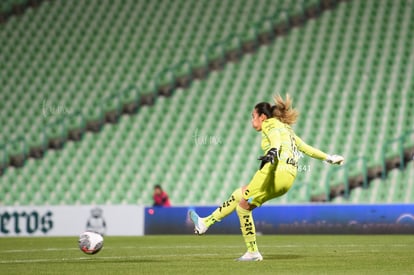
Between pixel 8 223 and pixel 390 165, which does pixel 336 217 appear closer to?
pixel 390 165

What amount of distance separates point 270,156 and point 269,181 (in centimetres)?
70

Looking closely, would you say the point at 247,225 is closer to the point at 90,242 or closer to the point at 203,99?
the point at 90,242

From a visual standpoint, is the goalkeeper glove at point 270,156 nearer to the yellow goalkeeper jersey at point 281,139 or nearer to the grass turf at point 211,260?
the yellow goalkeeper jersey at point 281,139

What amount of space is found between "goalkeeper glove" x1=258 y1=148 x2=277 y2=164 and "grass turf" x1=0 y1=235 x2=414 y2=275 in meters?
1.11

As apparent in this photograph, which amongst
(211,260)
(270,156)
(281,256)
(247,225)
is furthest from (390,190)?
(270,156)

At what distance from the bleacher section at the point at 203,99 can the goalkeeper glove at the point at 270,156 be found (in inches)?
437

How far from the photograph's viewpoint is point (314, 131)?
75.7 ft

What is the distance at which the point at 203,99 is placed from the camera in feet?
82.5

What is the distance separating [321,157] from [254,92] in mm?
14001

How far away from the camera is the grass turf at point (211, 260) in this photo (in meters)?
9.41

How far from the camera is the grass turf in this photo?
9407 millimetres

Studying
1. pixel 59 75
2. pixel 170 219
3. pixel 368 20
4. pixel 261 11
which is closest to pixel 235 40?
pixel 261 11

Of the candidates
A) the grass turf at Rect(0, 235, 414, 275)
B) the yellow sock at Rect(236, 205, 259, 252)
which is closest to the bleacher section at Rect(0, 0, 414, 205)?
the grass turf at Rect(0, 235, 414, 275)

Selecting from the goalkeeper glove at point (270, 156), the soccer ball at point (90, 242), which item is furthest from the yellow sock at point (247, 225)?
the soccer ball at point (90, 242)
